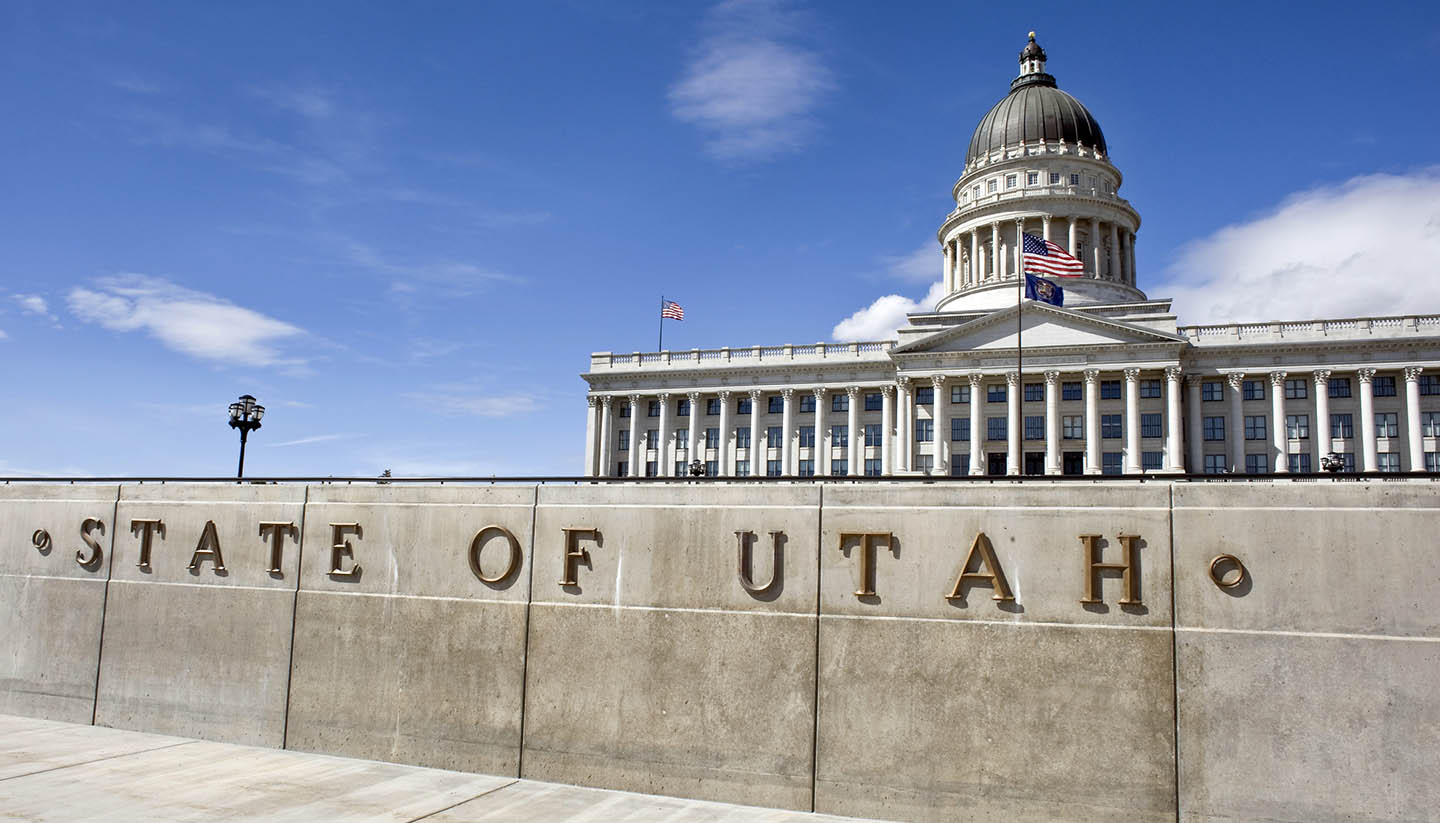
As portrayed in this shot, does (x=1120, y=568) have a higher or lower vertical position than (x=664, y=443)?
lower

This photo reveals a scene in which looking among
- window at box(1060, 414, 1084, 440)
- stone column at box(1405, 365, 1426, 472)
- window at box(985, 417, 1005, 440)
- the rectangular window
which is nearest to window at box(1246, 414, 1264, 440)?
stone column at box(1405, 365, 1426, 472)

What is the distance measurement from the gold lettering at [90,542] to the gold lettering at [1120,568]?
1636 centimetres

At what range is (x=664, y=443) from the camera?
270 feet

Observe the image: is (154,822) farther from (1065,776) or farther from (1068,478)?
(1068,478)

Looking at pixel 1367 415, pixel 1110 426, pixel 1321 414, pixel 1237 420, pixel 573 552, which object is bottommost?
pixel 573 552

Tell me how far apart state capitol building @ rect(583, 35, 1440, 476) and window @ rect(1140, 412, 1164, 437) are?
0.10 meters

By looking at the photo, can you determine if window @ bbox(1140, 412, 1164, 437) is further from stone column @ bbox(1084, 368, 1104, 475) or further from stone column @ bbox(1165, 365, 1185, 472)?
stone column @ bbox(1084, 368, 1104, 475)

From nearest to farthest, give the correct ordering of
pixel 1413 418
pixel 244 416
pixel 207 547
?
pixel 207 547, pixel 244 416, pixel 1413 418

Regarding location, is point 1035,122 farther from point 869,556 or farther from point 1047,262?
point 869,556

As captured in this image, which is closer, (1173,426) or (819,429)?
(1173,426)

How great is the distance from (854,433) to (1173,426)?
22183 mm

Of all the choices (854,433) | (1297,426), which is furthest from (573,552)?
(1297,426)

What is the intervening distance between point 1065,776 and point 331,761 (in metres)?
10.2

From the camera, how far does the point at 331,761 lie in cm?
1478
